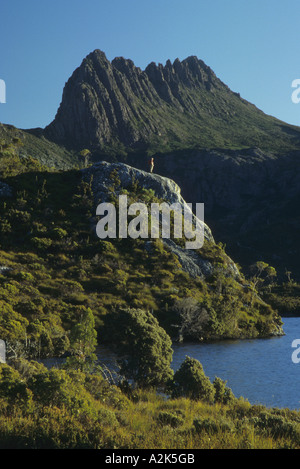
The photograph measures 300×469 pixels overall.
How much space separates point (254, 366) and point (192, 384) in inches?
841

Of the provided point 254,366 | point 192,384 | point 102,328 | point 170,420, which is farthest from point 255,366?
point 170,420

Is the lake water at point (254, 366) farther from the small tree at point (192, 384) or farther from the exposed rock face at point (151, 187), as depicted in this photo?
the exposed rock face at point (151, 187)

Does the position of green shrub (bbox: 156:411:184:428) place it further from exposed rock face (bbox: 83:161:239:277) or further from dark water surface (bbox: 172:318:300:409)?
→ exposed rock face (bbox: 83:161:239:277)

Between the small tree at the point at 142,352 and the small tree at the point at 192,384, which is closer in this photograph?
the small tree at the point at 192,384

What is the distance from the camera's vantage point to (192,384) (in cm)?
2172

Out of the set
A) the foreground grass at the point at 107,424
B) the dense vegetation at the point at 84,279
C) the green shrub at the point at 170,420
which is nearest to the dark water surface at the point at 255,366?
the dense vegetation at the point at 84,279

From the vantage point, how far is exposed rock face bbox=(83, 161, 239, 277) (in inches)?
2739

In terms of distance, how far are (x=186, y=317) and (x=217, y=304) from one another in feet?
21.5

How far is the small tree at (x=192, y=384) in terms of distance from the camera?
21.6m

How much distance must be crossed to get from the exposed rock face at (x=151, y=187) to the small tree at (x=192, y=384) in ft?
151

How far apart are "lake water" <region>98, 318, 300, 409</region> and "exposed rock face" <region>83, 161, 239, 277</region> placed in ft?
55.0

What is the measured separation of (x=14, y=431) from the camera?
10.8 meters
